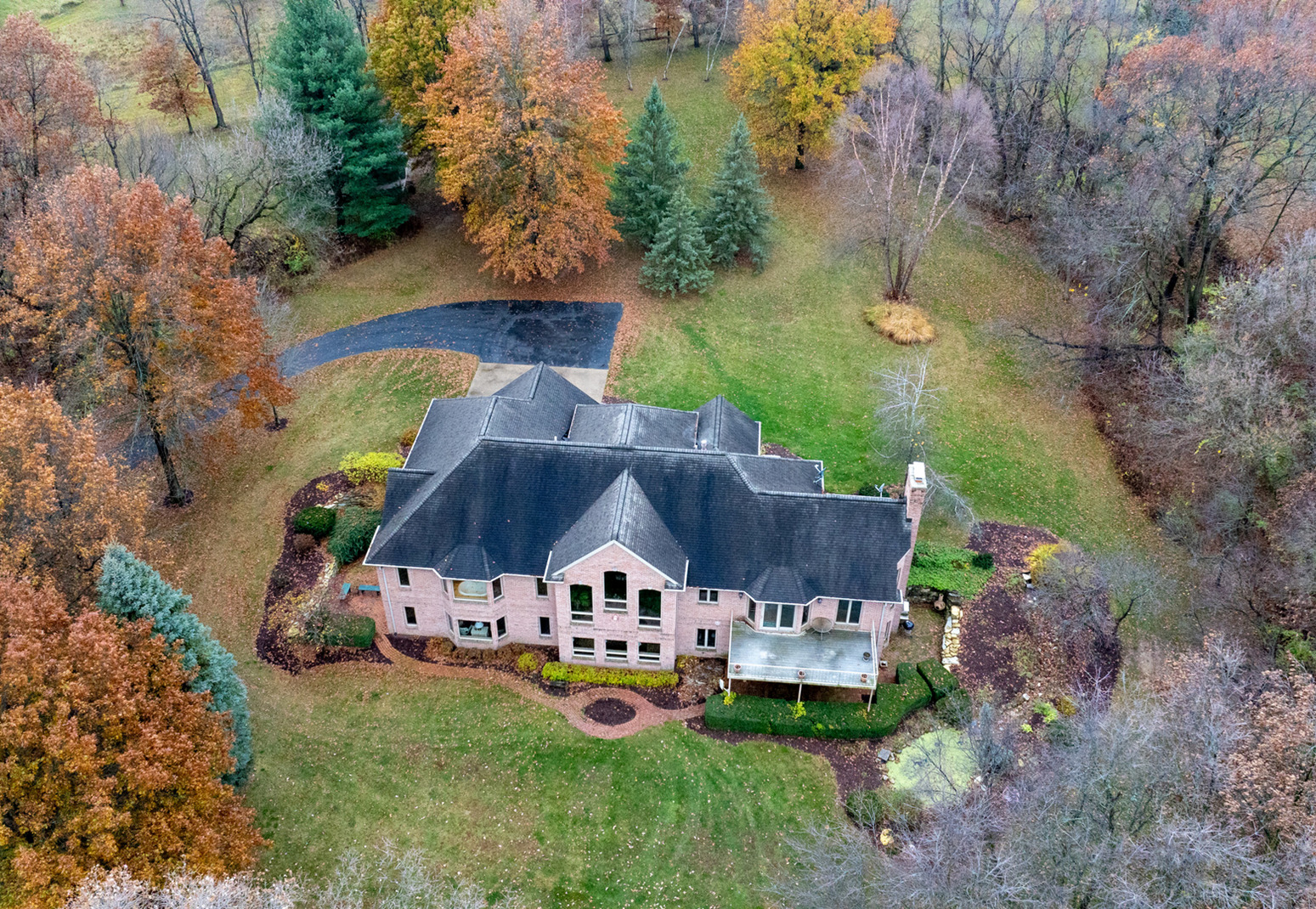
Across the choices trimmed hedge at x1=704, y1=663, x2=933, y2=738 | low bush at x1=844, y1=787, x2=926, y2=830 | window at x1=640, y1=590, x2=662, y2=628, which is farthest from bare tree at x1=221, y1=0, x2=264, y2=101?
low bush at x1=844, y1=787, x2=926, y2=830

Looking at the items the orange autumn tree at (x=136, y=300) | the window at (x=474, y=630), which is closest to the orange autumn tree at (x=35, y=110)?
the orange autumn tree at (x=136, y=300)

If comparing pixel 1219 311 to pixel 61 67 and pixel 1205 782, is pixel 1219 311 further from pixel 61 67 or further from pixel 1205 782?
pixel 61 67

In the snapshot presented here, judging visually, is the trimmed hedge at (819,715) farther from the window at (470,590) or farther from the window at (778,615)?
the window at (470,590)

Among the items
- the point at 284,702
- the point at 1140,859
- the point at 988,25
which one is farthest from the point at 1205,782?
the point at 988,25

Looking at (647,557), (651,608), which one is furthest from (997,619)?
(647,557)

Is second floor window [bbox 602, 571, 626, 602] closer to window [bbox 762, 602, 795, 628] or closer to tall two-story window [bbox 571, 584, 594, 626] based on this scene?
tall two-story window [bbox 571, 584, 594, 626]

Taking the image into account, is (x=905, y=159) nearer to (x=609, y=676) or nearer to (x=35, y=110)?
(x=609, y=676)
